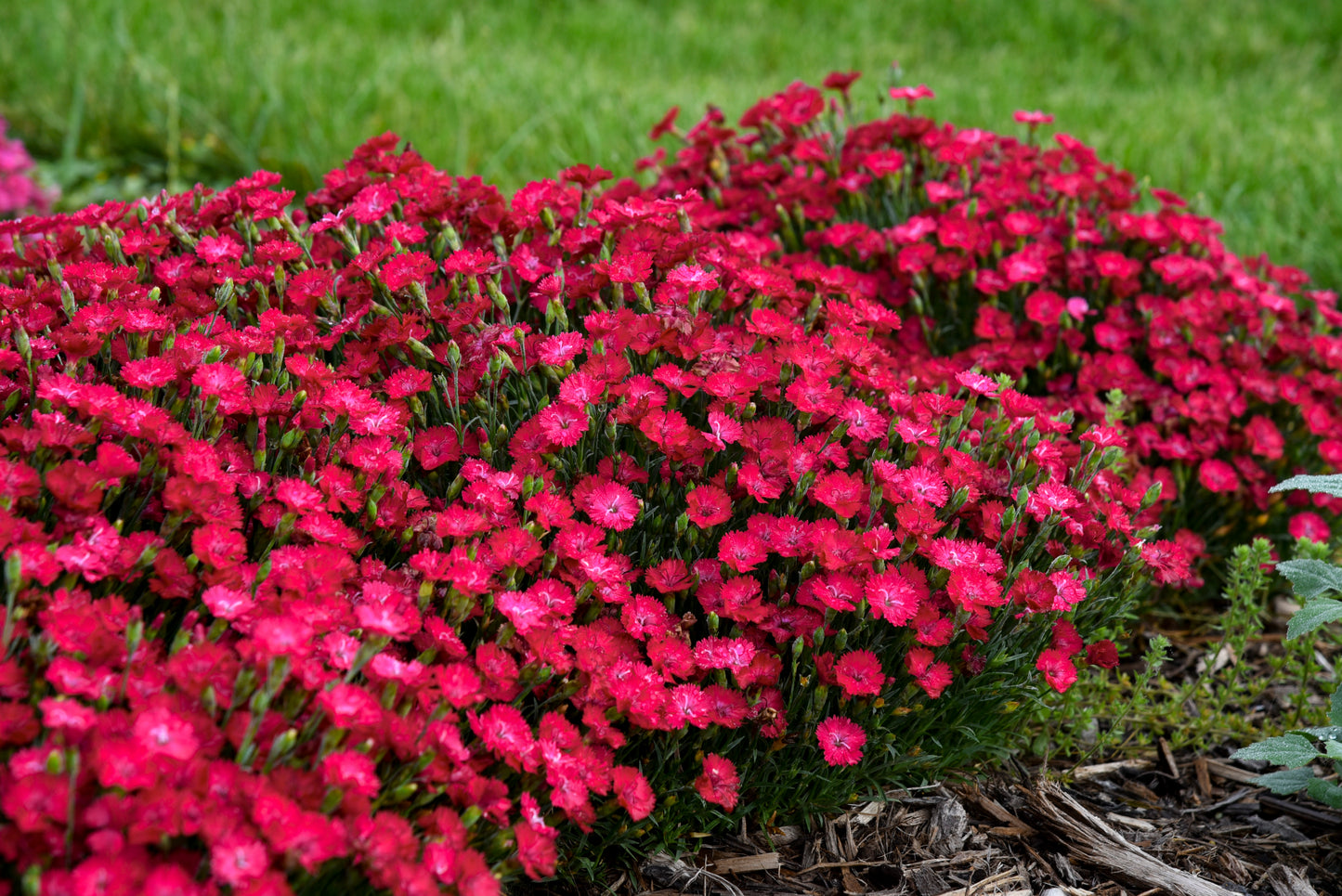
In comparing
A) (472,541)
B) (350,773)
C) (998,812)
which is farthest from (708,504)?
(998,812)

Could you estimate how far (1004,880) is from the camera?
1941 mm

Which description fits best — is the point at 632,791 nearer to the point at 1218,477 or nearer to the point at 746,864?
the point at 746,864

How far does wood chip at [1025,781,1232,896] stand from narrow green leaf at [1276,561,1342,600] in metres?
0.56

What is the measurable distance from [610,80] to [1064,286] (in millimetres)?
3584

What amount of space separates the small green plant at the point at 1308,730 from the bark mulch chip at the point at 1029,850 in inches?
8.3

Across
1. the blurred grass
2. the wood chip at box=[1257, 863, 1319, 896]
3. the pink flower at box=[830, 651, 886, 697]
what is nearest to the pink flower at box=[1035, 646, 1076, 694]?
the pink flower at box=[830, 651, 886, 697]

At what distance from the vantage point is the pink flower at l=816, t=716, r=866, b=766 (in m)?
1.69

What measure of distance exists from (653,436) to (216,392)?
695 mm

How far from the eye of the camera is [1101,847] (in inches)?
79.0

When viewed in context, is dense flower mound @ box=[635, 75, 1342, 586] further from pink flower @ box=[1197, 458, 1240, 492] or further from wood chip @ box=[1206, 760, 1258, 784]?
wood chip @ box=[1206, 760, 1258, 784]

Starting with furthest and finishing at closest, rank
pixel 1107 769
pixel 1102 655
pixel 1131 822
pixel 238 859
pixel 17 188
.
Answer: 1. pixel 17 188
2. pixel 1107 769
3. pixel 1131 822
4. pixel 1102 655
5. pixel 238 859

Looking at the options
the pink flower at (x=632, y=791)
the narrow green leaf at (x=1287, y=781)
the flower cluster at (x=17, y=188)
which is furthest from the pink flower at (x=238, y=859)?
the flower cluster at (x=17, y=188)

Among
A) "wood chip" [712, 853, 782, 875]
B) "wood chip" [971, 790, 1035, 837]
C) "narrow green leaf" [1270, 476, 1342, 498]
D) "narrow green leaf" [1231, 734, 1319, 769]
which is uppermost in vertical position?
"narrow green leaf" [1270, 476, 1342, 498]

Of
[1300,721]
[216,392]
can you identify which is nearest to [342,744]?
[216,392]
